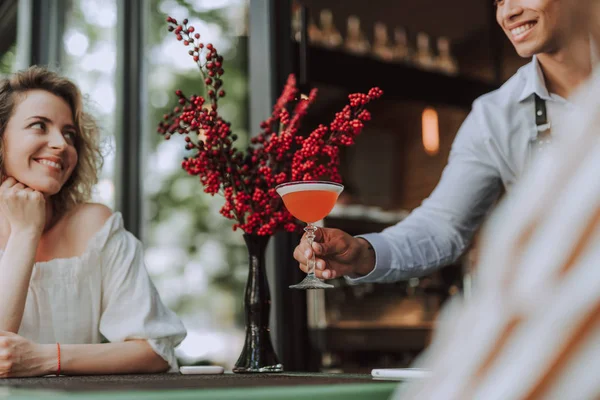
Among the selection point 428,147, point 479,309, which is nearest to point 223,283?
point 428,147

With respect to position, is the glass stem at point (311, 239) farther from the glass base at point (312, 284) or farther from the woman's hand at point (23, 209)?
the woman's hand at point (23, 209)

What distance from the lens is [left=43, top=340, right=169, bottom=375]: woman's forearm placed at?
1518mm

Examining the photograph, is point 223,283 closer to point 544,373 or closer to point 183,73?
point 183,73

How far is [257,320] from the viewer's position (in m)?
1.68

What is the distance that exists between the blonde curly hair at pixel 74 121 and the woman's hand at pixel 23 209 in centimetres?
20

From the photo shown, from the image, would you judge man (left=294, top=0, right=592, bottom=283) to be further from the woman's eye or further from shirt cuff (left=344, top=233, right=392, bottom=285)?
the woman's eye

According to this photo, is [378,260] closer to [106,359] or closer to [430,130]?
[106,359]

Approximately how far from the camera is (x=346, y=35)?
4543mm

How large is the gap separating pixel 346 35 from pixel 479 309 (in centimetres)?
442

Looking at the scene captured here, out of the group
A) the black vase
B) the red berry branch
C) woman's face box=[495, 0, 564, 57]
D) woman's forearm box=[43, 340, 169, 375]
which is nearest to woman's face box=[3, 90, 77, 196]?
the red berry branch

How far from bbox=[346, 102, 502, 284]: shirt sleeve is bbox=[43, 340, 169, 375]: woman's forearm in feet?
2.36

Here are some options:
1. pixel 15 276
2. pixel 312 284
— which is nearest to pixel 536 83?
pixel 312 284

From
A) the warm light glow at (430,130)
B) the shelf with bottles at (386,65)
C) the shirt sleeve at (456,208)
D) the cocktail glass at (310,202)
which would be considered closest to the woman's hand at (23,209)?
the cocktail glass at (310,202)

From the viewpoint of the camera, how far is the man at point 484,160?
5.62 feet
